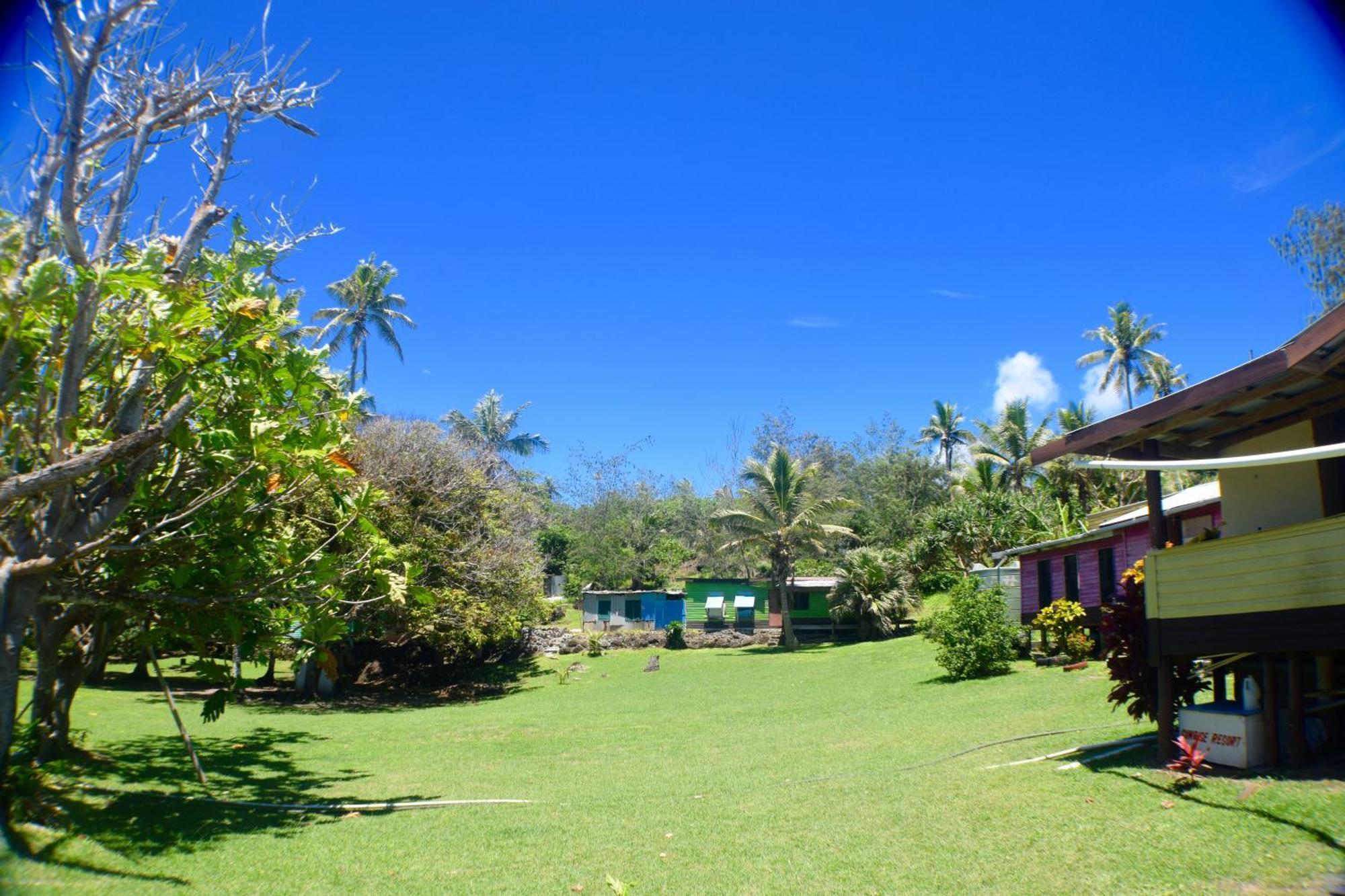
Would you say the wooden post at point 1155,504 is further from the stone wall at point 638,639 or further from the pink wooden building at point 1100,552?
the stone wall at point 638,639

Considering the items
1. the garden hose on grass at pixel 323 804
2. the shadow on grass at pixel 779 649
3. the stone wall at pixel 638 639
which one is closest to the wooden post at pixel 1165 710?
the garden hose on grass at pixel 323 804

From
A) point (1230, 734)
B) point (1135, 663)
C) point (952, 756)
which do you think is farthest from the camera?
point (952, 756)

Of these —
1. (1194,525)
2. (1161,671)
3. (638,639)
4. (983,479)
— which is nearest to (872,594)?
(638,639)

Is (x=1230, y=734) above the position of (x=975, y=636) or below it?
below

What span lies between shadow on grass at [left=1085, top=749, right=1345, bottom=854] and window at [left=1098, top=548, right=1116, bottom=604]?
43.0 ft

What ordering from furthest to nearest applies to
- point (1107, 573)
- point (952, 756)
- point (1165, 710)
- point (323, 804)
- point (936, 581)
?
point (936, 581), point (1107, 573), point (952, 756), point (323, 804), point (1165, 710)

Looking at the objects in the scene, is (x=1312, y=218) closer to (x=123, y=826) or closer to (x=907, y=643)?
(x=907, y=643)

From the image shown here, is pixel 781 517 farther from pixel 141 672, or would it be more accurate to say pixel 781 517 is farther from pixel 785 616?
pixel 141 672

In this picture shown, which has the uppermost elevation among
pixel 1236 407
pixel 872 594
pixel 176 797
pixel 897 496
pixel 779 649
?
pixel 897 496

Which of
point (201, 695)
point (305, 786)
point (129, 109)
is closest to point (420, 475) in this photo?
point (201, 695)

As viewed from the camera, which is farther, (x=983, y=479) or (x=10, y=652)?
(x=983, y=479)

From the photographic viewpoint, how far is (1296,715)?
8.02m

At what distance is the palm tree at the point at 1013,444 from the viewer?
145 ft

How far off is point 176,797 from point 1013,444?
42854 millimetres
